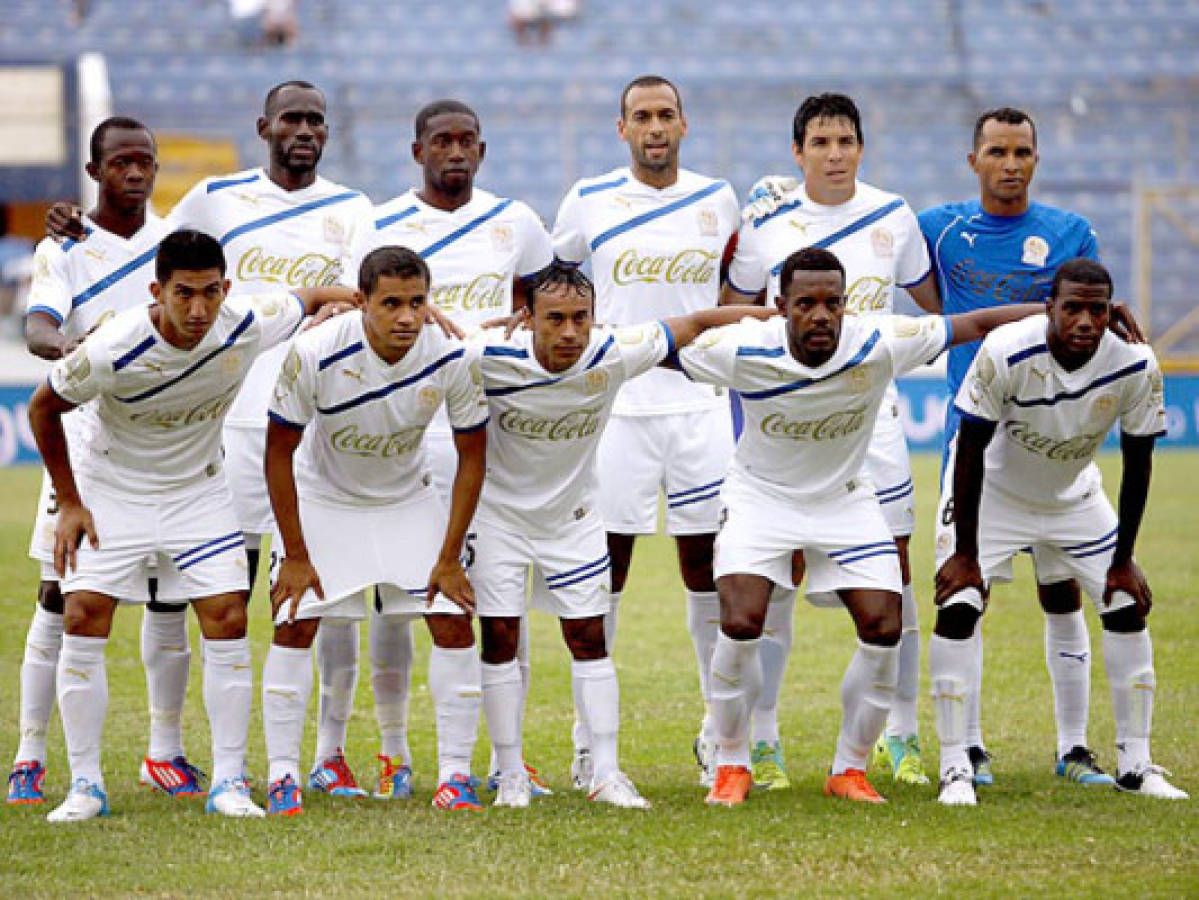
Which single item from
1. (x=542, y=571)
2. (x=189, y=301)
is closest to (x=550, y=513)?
(x=542, y=571)

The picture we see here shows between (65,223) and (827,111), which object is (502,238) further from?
(65,223)

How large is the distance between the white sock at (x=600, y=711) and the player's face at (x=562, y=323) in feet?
3.47

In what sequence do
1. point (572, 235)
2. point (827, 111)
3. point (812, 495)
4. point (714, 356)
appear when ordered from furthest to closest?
point (572, 235) → point (827, 111) → point (812, 495) → point (714, 356)

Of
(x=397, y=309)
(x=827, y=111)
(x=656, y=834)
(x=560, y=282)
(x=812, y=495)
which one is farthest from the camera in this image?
(x=827, y=111)

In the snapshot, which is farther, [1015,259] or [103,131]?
[1015,259]

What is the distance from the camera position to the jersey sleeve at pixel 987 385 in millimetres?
6207

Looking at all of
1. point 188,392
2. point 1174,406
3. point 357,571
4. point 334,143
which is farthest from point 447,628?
point 334,143

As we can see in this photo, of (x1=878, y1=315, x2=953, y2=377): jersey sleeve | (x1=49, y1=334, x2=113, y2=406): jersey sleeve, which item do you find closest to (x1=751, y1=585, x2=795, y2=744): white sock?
(x1=878, y1=315, x2=953, y2=377): jersey sleeve

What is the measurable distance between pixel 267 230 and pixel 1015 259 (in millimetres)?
2795

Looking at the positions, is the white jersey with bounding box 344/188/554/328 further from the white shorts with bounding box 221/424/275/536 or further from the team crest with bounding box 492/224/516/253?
the white shorts with bounding box 221/424/275/536

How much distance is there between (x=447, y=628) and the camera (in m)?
6.20

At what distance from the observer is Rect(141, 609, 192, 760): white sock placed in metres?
6.78

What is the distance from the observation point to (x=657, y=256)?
703 centimetres

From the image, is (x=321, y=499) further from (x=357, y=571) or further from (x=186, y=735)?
(x=186, y=735)
